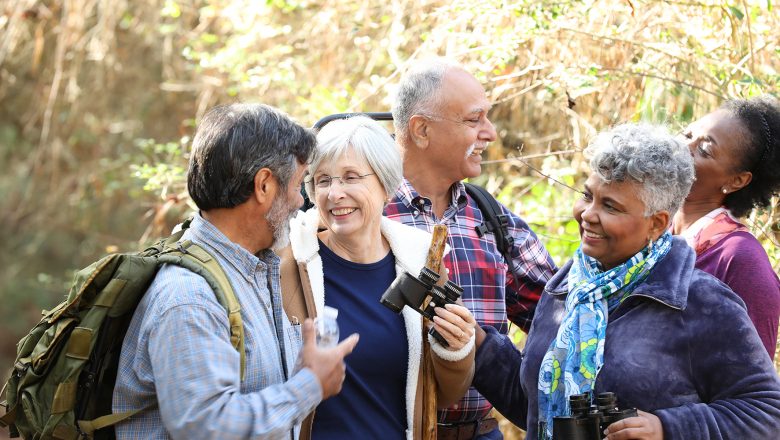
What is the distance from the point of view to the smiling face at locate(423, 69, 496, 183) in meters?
3.78

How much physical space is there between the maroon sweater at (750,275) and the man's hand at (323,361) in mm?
1366

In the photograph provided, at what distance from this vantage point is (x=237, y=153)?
250 cm

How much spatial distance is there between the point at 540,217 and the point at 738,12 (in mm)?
1373

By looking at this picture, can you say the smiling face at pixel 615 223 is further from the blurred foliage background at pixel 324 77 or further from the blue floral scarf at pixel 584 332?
the blurred foliage background at pixel 324 77

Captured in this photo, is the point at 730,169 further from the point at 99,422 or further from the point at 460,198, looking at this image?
the point at 99,422

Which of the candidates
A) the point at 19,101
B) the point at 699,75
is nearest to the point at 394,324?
the point at 699,75

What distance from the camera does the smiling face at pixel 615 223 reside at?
9.34 ft

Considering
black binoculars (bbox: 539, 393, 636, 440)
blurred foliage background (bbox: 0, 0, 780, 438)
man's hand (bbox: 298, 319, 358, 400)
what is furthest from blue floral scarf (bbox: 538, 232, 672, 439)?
blurred foliage background (bbox: 0, 0, 780, 438)

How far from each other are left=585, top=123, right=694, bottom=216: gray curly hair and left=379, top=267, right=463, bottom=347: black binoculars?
58cm

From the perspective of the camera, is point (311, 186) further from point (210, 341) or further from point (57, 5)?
point (57, 5)

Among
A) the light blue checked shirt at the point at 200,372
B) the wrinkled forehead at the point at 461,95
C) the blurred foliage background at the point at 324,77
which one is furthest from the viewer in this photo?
the blurred foliage background at the point at 324,77

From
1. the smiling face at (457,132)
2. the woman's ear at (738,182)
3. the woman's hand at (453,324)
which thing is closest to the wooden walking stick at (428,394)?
the woman's hand at (453,324)

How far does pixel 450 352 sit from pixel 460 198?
949mm

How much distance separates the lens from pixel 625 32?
479cm
